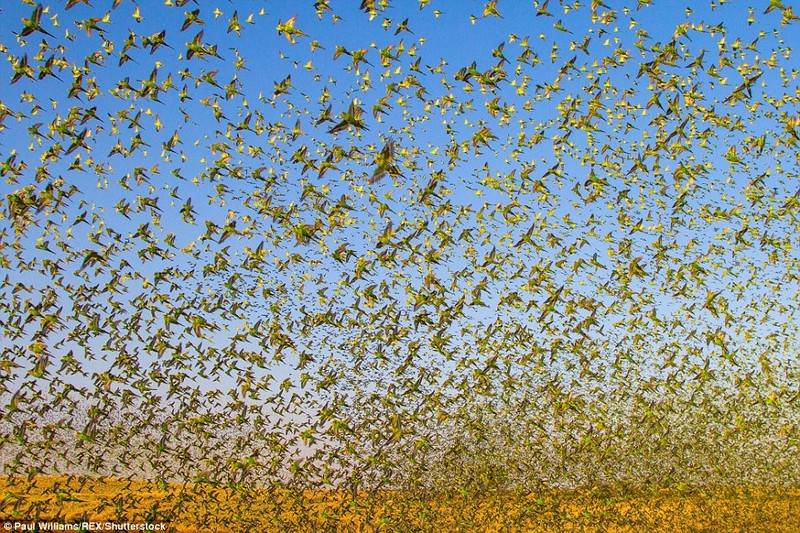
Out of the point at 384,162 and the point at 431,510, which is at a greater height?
the point at 384,162

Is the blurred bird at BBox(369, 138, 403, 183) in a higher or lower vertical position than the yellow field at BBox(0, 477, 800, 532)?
higher

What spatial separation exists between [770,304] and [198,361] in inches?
529

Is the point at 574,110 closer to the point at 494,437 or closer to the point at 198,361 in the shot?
the point at 198,361

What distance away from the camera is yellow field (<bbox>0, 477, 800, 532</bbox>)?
1627cm

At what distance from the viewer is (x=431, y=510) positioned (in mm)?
18484

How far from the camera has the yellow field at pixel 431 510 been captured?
1627 cm

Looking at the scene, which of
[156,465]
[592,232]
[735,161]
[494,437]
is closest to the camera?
[735,161]

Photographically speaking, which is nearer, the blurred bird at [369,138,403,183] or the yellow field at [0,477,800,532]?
the blurred bird at [369,138,403,183]

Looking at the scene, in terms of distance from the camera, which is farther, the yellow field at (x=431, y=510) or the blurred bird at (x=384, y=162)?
the yellow field at (x=431, y=510)

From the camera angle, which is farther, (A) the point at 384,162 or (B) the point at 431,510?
(B) the point at 431,510

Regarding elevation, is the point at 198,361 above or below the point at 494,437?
above

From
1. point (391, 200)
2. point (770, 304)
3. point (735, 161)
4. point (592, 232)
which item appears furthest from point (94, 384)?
point (770, 304)

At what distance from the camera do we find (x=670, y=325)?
15258 mm

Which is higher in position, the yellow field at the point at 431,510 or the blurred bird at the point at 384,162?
the blurred bird at the point at 384,162
